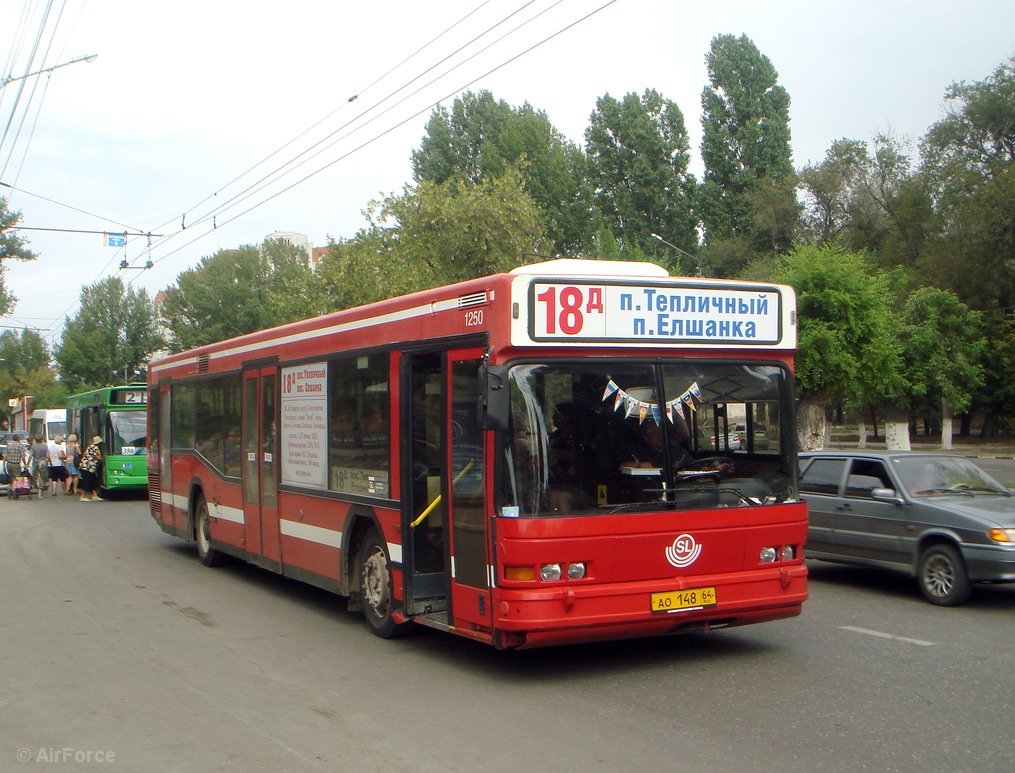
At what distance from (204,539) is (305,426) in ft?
14.6

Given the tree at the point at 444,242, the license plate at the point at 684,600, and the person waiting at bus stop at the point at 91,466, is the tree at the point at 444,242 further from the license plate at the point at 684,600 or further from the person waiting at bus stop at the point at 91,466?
the license plate at the point at 684,600

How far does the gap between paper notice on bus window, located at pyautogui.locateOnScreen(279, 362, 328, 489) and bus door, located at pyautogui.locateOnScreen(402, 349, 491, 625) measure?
1859mm

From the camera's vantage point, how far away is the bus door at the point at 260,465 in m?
10.9

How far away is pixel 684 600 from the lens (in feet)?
22.7

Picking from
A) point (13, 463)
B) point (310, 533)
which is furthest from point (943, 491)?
point (13, 463)

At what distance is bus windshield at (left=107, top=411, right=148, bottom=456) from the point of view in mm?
25188

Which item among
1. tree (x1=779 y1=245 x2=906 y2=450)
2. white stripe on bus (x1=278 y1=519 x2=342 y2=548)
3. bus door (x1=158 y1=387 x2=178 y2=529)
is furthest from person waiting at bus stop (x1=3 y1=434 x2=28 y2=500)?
tree (x1=779 y1=245 x2=906 y2=450)

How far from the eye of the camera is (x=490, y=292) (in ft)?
22.6

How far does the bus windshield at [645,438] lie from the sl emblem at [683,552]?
0.24 meters

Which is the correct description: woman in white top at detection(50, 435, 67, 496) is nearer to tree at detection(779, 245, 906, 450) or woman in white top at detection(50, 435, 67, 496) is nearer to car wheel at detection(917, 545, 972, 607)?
tree at detection(779, 245, 906, 450)

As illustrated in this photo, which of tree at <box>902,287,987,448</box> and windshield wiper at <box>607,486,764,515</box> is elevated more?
tree at <box>902,287,987,448</box>

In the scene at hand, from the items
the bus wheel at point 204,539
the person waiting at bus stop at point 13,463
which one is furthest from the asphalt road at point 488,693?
the person waiting at bus stop at point 13,463

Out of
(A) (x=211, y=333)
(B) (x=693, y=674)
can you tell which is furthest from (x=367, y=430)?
(A) (x=211, y=333)

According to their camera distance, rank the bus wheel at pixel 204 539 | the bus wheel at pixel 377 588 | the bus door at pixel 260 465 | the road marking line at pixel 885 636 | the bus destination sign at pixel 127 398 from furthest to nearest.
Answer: the bus destination sign at pixel 127 398, the bus wheel at pixel 204 539, the bus door at pixel 260 465, the bus wheel at pixel 377 588, the road marking line at pixel 885 636
